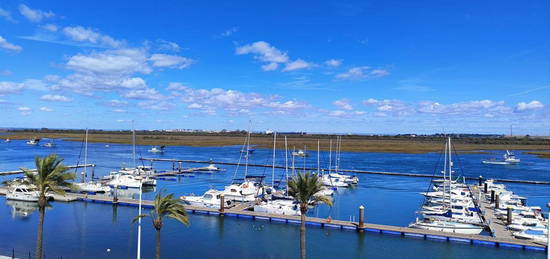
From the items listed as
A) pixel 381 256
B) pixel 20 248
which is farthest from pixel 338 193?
pixel 20 248

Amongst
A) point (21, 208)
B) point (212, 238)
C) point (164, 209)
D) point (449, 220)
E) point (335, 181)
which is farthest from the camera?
point (335, 181)

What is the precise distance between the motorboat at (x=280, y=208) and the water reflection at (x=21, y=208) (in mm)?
27268

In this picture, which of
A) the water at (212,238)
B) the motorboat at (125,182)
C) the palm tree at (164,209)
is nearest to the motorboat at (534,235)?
the water at (212,238)

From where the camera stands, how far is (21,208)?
179ft

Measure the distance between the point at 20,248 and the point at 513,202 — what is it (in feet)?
198

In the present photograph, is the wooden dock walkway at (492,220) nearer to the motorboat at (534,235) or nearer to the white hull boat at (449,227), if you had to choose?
the motorboat at (534,235)

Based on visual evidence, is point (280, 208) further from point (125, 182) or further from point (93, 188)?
point (125, 182)

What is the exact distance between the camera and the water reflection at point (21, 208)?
168ft

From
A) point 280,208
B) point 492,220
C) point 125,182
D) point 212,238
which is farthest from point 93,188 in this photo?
point 492,220

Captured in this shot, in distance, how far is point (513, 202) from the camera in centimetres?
6181

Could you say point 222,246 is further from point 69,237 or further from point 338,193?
point 338,193

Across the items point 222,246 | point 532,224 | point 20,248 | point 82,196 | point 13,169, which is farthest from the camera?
point 13,169

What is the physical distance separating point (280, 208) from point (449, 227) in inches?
739

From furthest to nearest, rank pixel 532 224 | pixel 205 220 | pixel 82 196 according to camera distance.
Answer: pixel 82 196, pixel 205 220, pixel 532 224
